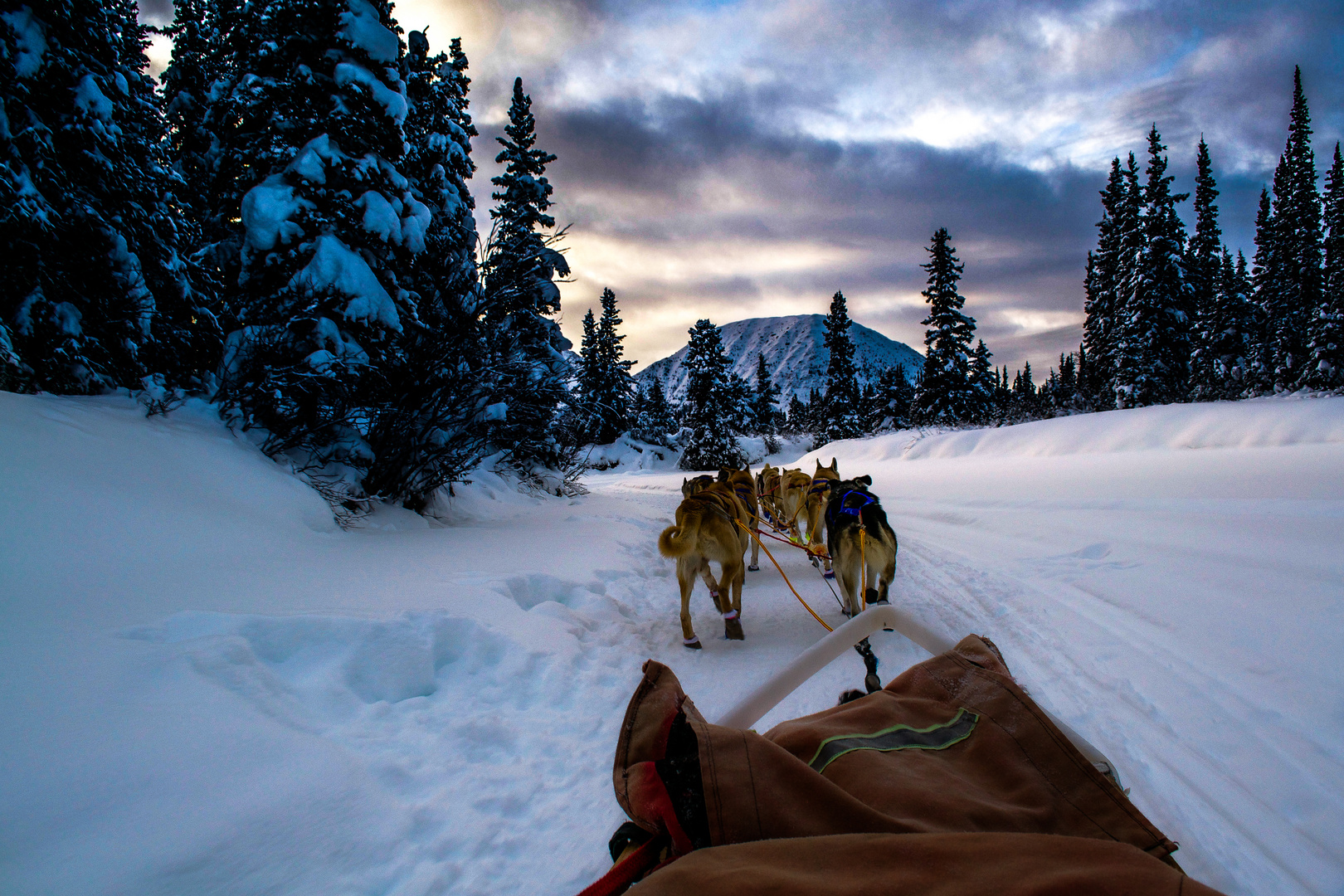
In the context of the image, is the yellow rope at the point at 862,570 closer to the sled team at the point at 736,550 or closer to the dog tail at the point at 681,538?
the sled team at the point at 736,550

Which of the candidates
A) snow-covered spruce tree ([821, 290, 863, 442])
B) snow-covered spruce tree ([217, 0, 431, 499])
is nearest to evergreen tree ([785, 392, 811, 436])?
snow-covered spruce tree ([821, 290, 863, 442])

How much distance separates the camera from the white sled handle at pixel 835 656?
1362 millimetres

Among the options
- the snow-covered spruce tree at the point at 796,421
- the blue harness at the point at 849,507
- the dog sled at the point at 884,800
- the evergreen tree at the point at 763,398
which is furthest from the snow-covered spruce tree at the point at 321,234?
the snow-covered spruce tree at the point at 796,421

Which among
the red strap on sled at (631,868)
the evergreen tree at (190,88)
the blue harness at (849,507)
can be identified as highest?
the evergreen tree at (190,88)

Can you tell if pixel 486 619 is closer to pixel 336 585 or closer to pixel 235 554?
pixel 336 585

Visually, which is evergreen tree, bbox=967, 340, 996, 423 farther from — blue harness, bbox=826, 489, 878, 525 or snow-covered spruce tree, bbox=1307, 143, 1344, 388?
blue harness, bbox=826, 489, 878, 525

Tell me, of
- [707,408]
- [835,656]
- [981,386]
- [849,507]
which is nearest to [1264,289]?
[981,386]

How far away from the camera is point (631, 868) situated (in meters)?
0.95

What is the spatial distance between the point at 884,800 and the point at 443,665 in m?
2.92

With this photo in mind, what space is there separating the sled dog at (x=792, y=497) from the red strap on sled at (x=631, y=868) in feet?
21.4

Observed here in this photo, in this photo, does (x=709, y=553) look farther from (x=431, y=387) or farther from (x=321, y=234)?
(x=321, y=234)

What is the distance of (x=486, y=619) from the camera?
3.62 metres

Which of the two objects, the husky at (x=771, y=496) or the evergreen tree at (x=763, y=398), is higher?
the evergreen tree at (x=763, y=398)

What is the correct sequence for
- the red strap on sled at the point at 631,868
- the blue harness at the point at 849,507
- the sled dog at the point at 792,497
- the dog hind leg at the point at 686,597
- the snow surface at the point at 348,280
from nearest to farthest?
the red strap on sled at the point at 631,868 < the dog hind leg at the point at 686,597 < the blue harness at the point at 849,507 < the snow surface at the point at 348,280 < the sled dog at the point at 792,497
